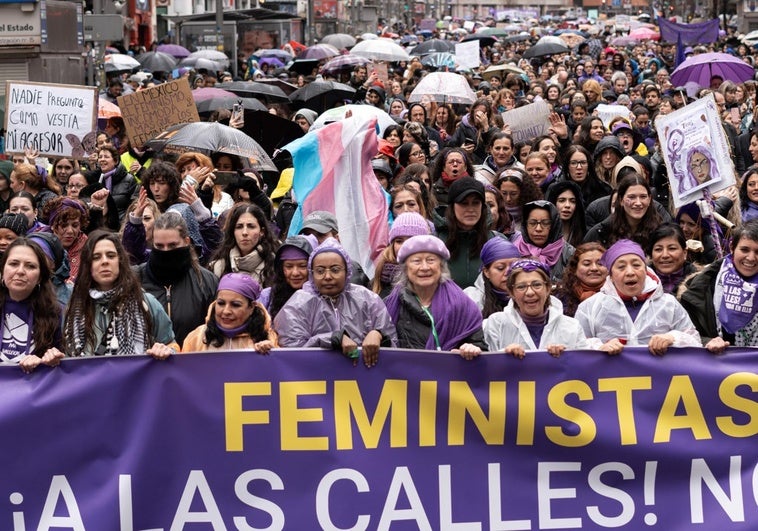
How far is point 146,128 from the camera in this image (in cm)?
1306

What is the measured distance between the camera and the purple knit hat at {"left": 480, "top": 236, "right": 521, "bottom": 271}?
7344 mm

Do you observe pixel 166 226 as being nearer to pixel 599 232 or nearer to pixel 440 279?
pixel 440 279

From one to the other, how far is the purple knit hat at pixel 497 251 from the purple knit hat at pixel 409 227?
31cm

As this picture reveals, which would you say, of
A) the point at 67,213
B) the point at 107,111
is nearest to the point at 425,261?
the point at 67,213

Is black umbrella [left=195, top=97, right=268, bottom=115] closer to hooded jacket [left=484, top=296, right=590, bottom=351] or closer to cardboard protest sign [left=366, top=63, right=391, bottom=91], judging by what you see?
cardboard protest sign [left=366, top=63, right=391, bottom=91]

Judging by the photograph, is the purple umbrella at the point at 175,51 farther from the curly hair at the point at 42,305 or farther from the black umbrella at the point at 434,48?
the curly hair at the point at 42,305

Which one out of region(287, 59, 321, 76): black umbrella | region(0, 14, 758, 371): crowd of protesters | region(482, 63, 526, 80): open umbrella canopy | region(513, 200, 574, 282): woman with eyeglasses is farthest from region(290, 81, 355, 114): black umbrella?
region(513, 200, 574, 282): woman with eyeglasses

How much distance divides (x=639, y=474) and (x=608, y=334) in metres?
0.87

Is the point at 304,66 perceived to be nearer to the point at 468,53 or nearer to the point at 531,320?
the point at 468,53

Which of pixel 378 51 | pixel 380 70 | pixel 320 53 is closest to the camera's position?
pixel 380 70

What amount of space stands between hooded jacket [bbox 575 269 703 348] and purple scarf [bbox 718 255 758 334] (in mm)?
205

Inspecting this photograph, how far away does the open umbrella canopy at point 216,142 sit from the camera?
10992mm

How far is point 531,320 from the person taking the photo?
253 inches

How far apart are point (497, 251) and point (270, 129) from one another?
7030mm
